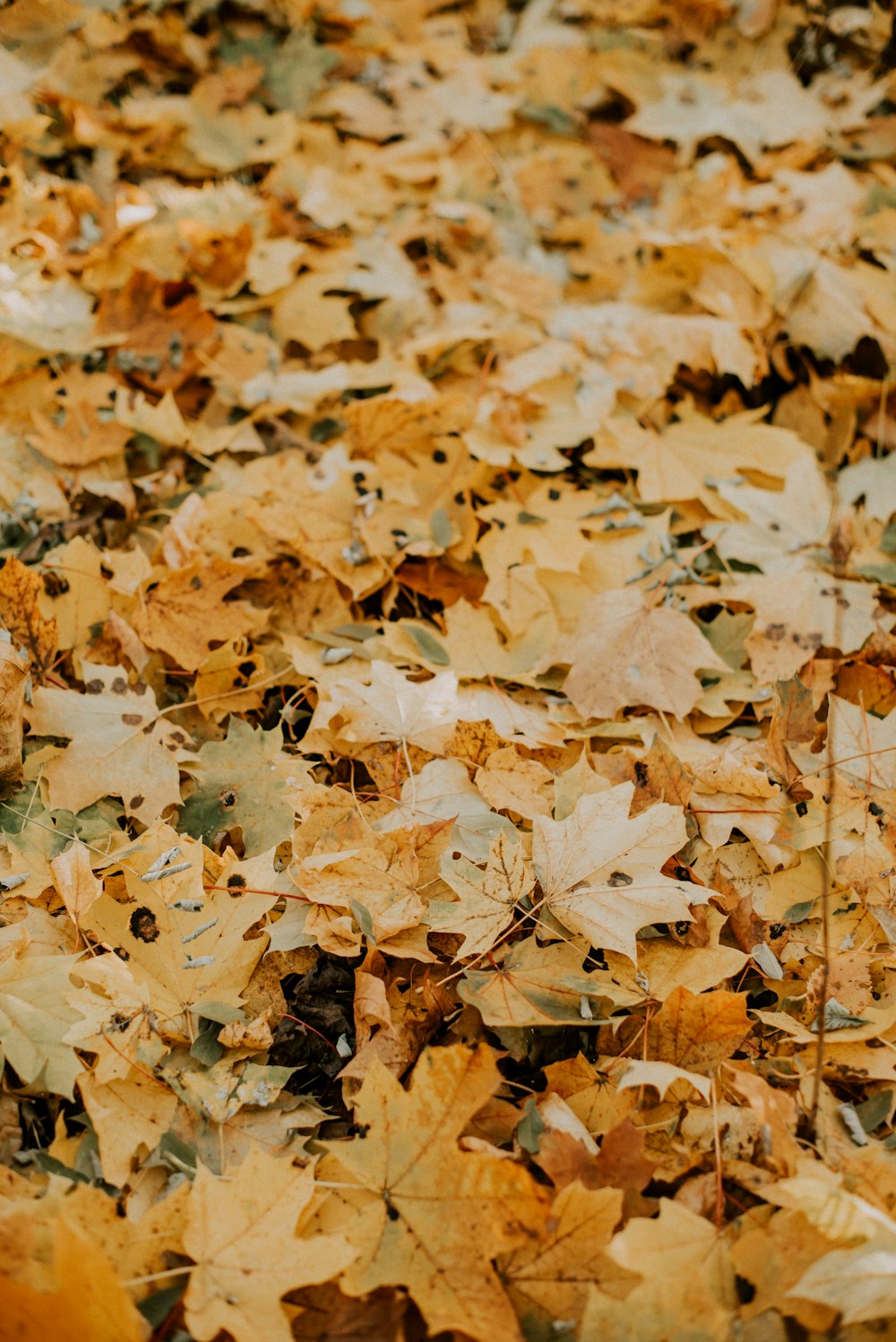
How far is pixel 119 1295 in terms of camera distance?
0.85 meters

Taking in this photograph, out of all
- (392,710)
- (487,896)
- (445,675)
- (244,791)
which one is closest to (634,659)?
(445,675)

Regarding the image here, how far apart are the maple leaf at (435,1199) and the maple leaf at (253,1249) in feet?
0.14

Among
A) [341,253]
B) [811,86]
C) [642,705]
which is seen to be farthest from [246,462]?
[811,86]

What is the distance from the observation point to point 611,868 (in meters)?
1.27

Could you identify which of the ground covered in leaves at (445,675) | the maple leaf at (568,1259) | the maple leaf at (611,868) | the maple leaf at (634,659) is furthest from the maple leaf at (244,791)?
the maple leaf at (568,1259)

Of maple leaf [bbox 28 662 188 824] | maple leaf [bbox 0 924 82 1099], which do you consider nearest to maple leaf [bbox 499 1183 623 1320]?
maple leaf [bbox 0 924 82 1099]

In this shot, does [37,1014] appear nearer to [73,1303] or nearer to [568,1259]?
[73,1303]

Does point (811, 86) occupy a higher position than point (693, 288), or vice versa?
point (811, 86)

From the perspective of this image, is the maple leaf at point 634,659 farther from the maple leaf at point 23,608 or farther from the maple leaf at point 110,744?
the maple leaf at point 23,608

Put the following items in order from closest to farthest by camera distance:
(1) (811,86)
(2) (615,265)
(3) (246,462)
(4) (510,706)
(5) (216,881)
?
(5) (216,881) → (4) (510,706) → (3) (246,462) → (2) (615,265) → (1) (811,86)

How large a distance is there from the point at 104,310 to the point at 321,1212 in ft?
6.16

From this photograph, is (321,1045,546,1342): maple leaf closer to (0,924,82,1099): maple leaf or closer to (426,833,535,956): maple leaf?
(426,833,535,956): maple leaf

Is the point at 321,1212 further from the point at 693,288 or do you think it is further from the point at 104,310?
the point at 693,288

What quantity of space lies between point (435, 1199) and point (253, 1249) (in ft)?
0.65
